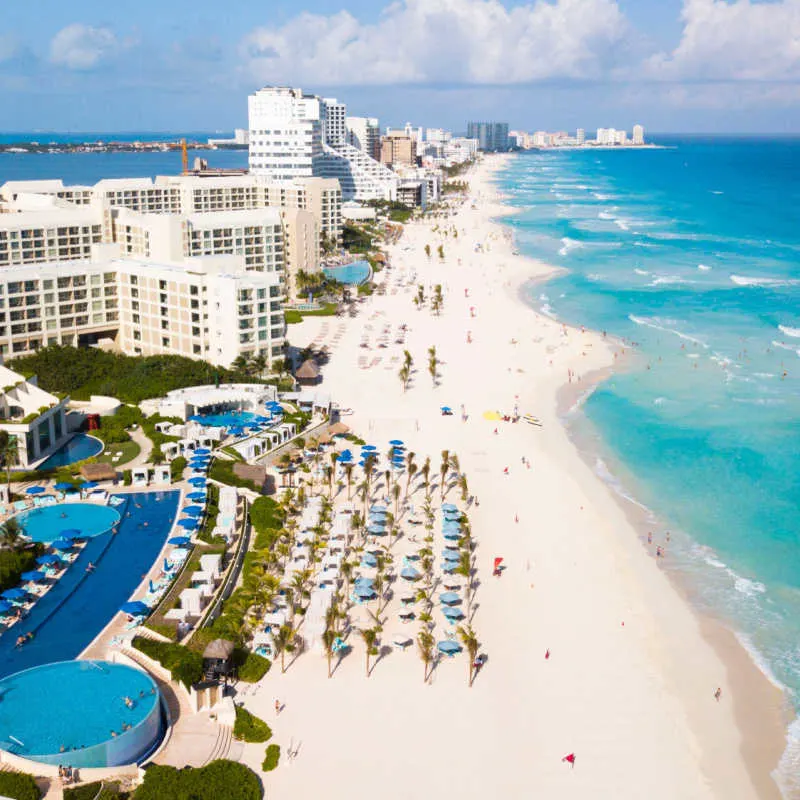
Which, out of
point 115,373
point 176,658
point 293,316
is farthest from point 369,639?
point 293,316

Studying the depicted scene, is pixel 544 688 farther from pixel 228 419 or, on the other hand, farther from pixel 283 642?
pixel 228 419

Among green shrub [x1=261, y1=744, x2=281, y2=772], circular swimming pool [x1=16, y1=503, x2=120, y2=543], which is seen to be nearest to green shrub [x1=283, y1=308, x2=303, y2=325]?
circular swimming pool [x1=16, y1=503, x2=120, y2=543]

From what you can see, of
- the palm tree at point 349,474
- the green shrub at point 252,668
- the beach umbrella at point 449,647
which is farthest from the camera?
the palm tree at point 349,474

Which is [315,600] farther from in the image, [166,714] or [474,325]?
[474,325]

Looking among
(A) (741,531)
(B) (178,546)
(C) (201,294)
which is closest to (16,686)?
(B) (178,546)

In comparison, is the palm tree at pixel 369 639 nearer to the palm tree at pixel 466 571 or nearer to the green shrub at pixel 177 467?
the palm tree at pixel 466 571

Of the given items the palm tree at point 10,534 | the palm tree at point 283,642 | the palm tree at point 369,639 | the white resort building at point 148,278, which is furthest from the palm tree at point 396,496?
the white resort building at point 148,278
